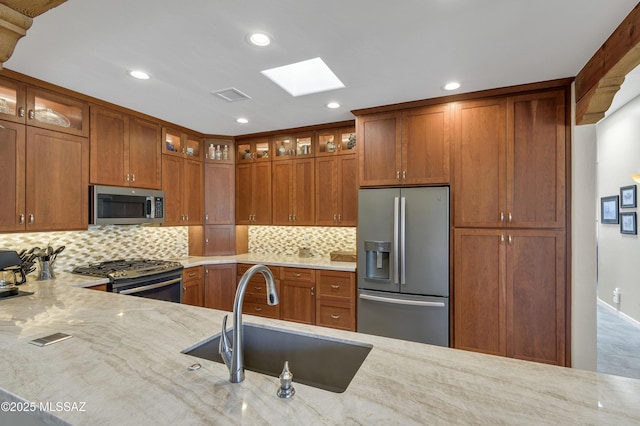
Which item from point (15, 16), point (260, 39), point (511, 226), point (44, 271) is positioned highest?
point (260, 39)

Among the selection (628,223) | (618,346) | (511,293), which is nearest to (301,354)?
(511,293)

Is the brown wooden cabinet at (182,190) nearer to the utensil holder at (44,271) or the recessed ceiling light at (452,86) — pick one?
the utensil holder at (44,271)

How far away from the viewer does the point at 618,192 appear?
174 inches

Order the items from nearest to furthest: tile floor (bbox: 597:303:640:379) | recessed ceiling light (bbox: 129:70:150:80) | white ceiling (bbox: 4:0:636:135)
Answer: white ceiling (bbox: 4:0:636:135) < recessed ceiling light (bbox: 129:70:150:80) < tile floor (bbox: 597:303:640:379)

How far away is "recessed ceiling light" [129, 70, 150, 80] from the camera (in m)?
2.39

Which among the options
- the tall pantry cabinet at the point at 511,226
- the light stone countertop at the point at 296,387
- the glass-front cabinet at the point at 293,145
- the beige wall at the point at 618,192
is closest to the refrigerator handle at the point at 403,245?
the tall pantry cabinet at the point at 511,226

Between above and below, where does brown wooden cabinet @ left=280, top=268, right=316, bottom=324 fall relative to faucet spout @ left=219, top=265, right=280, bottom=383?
below

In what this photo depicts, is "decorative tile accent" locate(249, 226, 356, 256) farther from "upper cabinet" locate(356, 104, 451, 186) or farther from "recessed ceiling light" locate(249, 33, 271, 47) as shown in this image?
"recessed ceiling light" locate(249, 33, 271, 47)

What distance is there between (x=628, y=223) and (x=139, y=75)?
589cm

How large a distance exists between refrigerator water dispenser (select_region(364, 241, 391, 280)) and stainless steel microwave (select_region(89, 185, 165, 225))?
2.38 m

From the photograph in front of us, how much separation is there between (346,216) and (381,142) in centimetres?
100

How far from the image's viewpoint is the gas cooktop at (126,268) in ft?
9.25

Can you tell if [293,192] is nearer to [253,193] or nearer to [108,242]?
[253,193]

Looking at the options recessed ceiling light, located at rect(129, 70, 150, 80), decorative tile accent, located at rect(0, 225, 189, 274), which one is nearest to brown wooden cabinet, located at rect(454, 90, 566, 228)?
recessed ceiling light, located at rect(129, 70, 150, 80)
